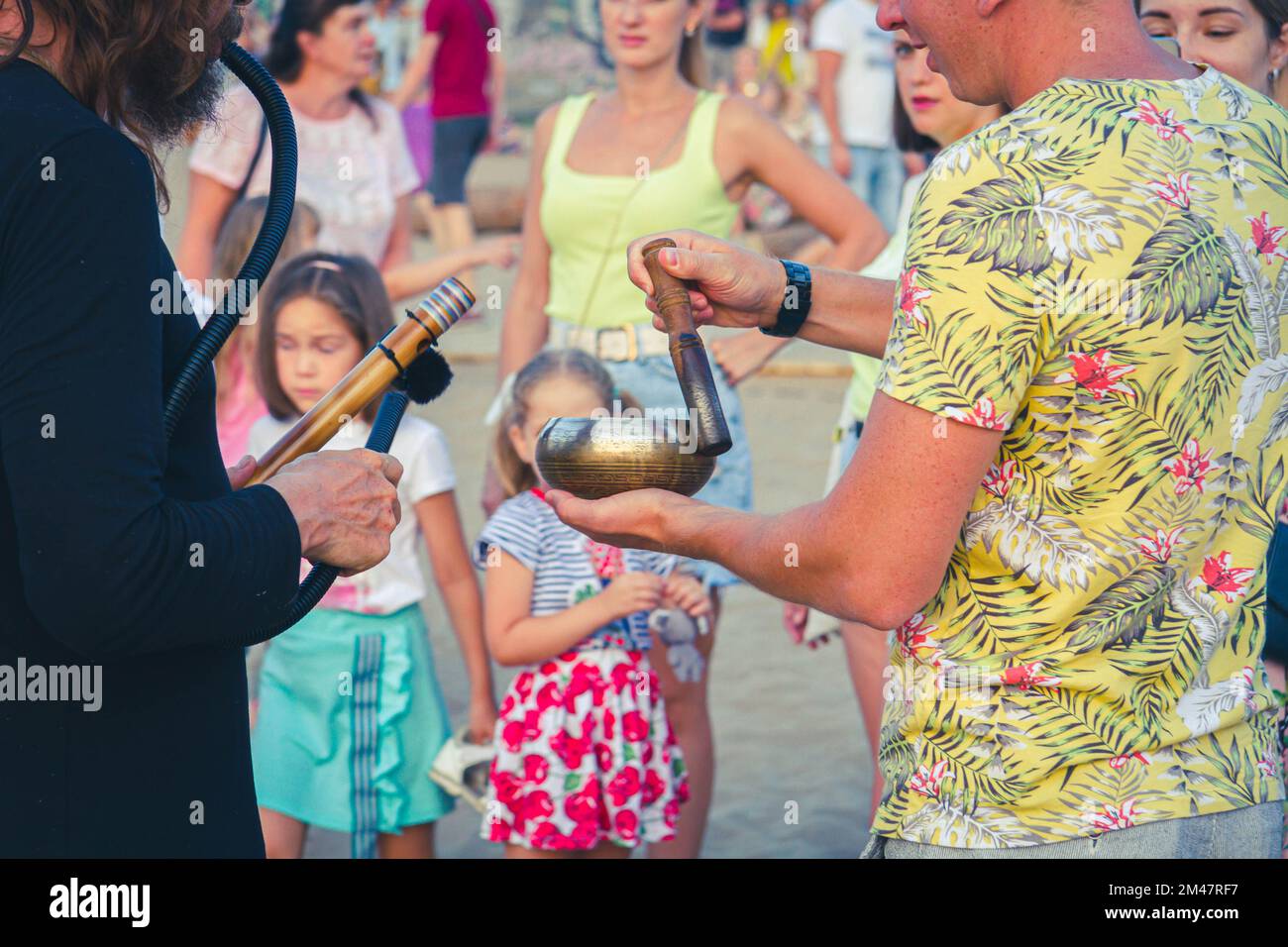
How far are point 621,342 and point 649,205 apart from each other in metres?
0.34

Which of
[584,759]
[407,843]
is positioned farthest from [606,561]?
[407,843]

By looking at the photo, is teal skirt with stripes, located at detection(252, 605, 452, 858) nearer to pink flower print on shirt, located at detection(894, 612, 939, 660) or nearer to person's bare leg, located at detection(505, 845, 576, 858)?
person's bare leg, located at detection(505, 845, 576, 858)

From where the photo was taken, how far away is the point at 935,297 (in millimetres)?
1563

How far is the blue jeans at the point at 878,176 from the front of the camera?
9.43m

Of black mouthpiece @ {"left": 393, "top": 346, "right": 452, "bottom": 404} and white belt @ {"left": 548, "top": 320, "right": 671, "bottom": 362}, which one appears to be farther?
white belt @ {"left": 548, "top": 320, "right": 671, "bottom": 362}

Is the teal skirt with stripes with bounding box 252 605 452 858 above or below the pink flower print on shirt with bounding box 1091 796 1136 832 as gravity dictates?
below

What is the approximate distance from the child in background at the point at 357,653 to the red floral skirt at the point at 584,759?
0.28 m

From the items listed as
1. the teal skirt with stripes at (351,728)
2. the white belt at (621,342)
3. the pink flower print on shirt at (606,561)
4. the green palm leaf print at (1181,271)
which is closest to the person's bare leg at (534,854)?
the teal skirt with stripes at (351,728)

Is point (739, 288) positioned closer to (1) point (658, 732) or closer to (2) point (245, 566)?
(2) point (245, 566)

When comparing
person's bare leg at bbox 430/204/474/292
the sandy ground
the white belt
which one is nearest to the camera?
the white belt

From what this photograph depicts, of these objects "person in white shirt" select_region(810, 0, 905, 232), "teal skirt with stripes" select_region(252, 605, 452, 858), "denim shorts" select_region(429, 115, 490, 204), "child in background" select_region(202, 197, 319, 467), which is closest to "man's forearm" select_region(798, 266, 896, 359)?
"teal skirt with stripes" select_region(252, 605, 452, 858)

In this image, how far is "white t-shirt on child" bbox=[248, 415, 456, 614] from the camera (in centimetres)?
342
